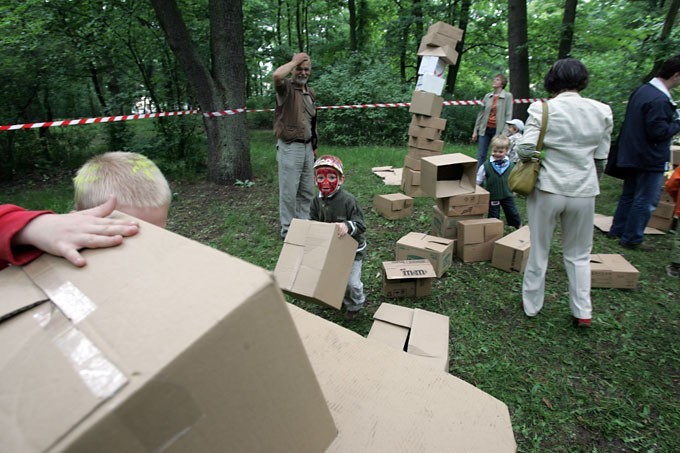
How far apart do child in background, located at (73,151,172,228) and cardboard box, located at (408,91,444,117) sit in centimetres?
591

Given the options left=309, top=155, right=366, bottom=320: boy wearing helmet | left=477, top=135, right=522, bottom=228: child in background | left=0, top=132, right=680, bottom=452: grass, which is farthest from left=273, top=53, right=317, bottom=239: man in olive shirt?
left=477, top=135, right=522, bottom=228: child in background

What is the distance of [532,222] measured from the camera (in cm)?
309

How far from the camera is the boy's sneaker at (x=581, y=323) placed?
10.2ft

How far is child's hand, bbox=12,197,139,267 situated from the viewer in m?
0.79

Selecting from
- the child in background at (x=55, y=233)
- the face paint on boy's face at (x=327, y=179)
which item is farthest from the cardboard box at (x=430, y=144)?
the child in background at (x=55, y=233)

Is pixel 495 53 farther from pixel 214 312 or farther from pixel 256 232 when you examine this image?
pixel 214 312

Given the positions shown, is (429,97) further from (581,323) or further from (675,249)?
(581,323)

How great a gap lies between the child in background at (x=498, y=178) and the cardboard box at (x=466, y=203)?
1.66ft

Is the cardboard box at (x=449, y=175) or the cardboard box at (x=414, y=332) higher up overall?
the cardboard box at (x=449, y=175)

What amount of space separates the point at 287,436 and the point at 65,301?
507 millimetres

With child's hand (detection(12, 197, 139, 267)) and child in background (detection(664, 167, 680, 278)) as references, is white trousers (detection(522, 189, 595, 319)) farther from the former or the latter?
child's hand (detection(12, 197, 139, 267))

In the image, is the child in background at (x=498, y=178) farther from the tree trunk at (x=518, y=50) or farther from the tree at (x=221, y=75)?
the tree trunk at (x=518, y=50)

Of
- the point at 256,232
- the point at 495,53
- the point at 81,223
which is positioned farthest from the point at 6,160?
the point at 495,53

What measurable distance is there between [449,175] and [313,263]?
8.83 ft
